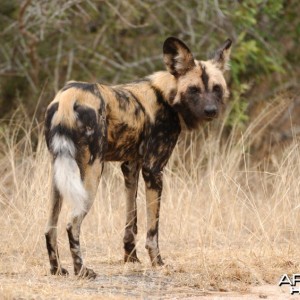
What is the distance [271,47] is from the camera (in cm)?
1098

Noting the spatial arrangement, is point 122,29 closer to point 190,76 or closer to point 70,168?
point 190,76

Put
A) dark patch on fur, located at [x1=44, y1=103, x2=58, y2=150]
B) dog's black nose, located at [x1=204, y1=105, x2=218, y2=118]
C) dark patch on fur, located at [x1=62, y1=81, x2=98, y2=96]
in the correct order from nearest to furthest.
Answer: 1. dark patch on fur, located at [x1=44, y1=103, x2=58, y2=150]
2. dark patch on fur, located at [x1=62, y1=81, x2=98, y2=96]
3. dog's black nose, located at [x1=204, y1=105, x2=218, y2=118]

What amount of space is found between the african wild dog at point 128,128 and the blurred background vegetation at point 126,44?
4051 millimetres

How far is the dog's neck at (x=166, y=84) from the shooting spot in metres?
5.99

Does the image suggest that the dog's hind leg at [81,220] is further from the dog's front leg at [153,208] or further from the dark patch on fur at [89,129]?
the dog's front leg at [153,208]

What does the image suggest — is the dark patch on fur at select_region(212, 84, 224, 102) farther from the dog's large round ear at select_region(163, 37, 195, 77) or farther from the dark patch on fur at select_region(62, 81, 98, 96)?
the dark patch on fur at select_region(62, 81, 98, 96)

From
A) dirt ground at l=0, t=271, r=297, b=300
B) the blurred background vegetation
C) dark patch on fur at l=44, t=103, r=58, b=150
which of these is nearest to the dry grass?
dirt ground at l=0, t=271, r=297, b=300

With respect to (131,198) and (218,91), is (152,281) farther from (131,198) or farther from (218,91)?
(218,91)

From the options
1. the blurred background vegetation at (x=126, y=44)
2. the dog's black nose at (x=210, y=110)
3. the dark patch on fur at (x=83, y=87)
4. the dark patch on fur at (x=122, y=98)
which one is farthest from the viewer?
the blurred background vegetation at (x=126, y=44)

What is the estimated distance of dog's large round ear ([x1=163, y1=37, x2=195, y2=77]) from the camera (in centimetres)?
599

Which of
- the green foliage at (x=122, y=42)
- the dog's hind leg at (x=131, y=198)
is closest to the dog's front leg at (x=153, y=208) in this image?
the dog's hind leg at (x=131, y=198)

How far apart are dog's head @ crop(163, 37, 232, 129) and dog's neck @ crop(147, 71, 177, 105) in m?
0.03

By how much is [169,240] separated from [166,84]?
1.56m

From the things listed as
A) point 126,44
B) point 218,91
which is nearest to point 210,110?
point 218,91
